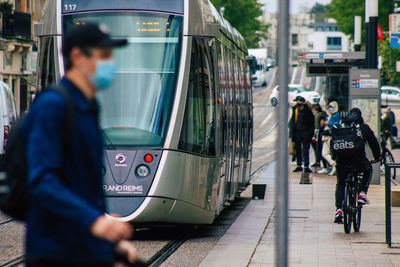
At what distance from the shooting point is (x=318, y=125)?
2448 cm

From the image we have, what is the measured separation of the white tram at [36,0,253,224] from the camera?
11.1m

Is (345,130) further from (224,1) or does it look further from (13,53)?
(224,1)

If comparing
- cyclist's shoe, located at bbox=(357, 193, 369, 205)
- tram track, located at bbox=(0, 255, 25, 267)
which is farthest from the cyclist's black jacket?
tram track, located at bbox=(0, 255, 25, 267)

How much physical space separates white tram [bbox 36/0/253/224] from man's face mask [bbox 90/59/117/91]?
740 centimetres

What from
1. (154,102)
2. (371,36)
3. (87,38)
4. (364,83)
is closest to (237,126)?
(154,102)

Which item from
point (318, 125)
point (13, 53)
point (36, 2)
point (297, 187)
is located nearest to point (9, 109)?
point (297, 187)

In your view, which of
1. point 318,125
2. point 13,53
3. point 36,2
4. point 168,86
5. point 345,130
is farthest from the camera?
point 36,2

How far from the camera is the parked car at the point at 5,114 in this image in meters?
20.1

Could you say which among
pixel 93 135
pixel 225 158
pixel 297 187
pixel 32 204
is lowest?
pixel 297 187

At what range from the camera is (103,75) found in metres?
3.67

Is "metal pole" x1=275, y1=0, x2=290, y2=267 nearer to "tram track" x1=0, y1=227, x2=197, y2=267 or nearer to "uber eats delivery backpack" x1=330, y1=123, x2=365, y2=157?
"tram track" x1=0, y1=227, x2=197, y2=267

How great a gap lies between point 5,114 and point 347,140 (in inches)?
400

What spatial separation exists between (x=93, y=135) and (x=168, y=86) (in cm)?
756

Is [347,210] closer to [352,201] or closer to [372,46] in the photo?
[352,201]
